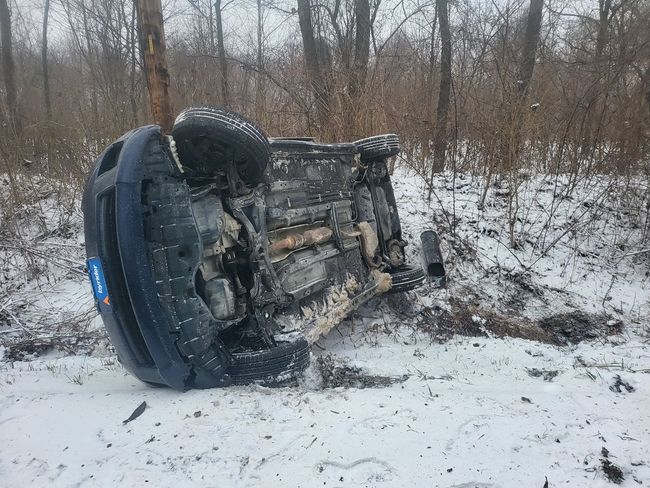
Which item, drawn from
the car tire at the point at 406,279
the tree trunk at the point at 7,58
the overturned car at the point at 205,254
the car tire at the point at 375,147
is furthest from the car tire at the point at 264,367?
the tree trunk at the point at 7,58

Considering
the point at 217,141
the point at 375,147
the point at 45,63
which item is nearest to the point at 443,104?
the point at 375,147

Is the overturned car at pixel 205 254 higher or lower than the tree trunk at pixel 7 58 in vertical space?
lower

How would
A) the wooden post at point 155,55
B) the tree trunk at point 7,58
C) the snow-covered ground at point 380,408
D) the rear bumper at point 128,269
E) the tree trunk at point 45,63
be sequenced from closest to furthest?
the snow-covered ground at point 380,408 < the rear bumper at point 128,269 < the wooden post at point 155,55 < the tree trunk at point 7,58 < the tree trunk at point 45,63

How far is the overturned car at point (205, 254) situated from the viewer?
233cm

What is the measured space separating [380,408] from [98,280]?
1.64 meters

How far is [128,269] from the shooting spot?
7.47ft

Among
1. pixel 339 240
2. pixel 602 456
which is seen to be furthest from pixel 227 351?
pixel 602 456

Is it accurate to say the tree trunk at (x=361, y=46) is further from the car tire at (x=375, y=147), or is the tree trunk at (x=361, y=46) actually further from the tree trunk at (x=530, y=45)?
the car tire at (x=375, y=147)

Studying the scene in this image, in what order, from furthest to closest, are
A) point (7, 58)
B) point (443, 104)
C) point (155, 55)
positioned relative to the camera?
point (7, 58), point (443, 104), point (155, 55)

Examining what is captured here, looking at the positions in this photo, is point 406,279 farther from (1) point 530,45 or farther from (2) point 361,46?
(2) point 361,46

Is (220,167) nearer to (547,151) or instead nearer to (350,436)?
(350,436)

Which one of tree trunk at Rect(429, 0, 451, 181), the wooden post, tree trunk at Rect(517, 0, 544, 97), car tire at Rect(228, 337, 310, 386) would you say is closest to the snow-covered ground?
car tire at Rect(228, 337, 310, 386)

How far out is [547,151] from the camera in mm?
7148

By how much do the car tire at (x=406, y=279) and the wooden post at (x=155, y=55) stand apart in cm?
250
